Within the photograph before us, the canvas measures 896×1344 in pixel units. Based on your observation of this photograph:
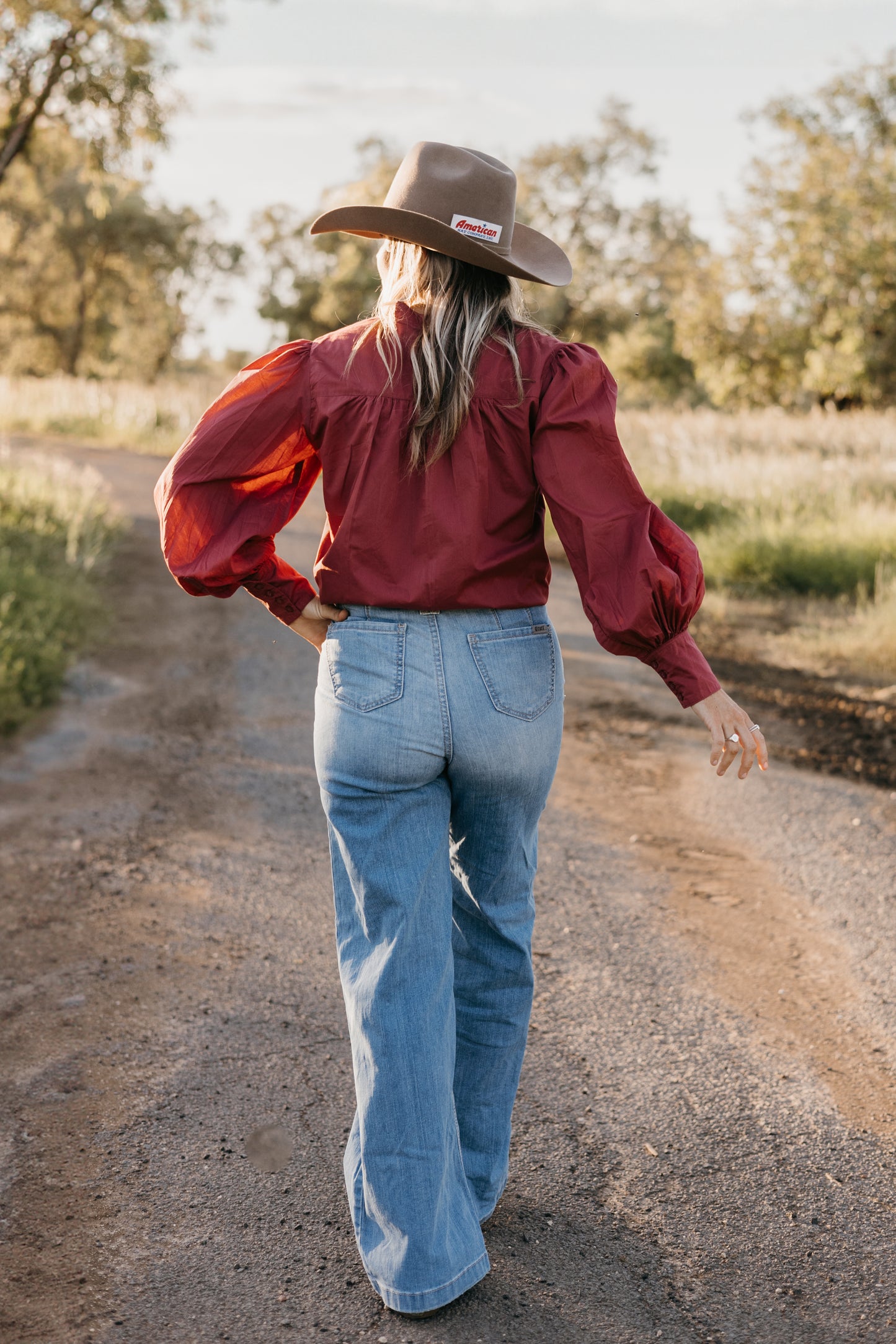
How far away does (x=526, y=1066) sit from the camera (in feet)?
10.8

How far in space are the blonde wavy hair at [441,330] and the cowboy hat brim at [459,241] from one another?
3cm

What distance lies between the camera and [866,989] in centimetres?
378

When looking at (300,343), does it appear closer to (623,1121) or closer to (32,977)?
(623,1121)

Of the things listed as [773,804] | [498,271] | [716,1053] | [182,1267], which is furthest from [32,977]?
[773,804]

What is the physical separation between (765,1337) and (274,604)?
5.79ft

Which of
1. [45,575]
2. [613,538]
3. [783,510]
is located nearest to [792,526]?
[783,510]

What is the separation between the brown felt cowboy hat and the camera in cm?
210

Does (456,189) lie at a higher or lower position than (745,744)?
higher

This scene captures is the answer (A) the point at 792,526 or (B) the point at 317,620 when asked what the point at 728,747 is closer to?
(B) the point at 317,620

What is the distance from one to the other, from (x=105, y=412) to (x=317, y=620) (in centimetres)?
2018

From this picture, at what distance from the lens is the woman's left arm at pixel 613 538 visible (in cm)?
211

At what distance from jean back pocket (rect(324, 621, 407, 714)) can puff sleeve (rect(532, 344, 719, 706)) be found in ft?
1.19

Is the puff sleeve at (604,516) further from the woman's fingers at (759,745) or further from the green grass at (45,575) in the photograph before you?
the green grass at (45,575)

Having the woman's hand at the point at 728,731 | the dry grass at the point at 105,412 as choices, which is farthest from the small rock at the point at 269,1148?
the dry grass at the point at 105,412
